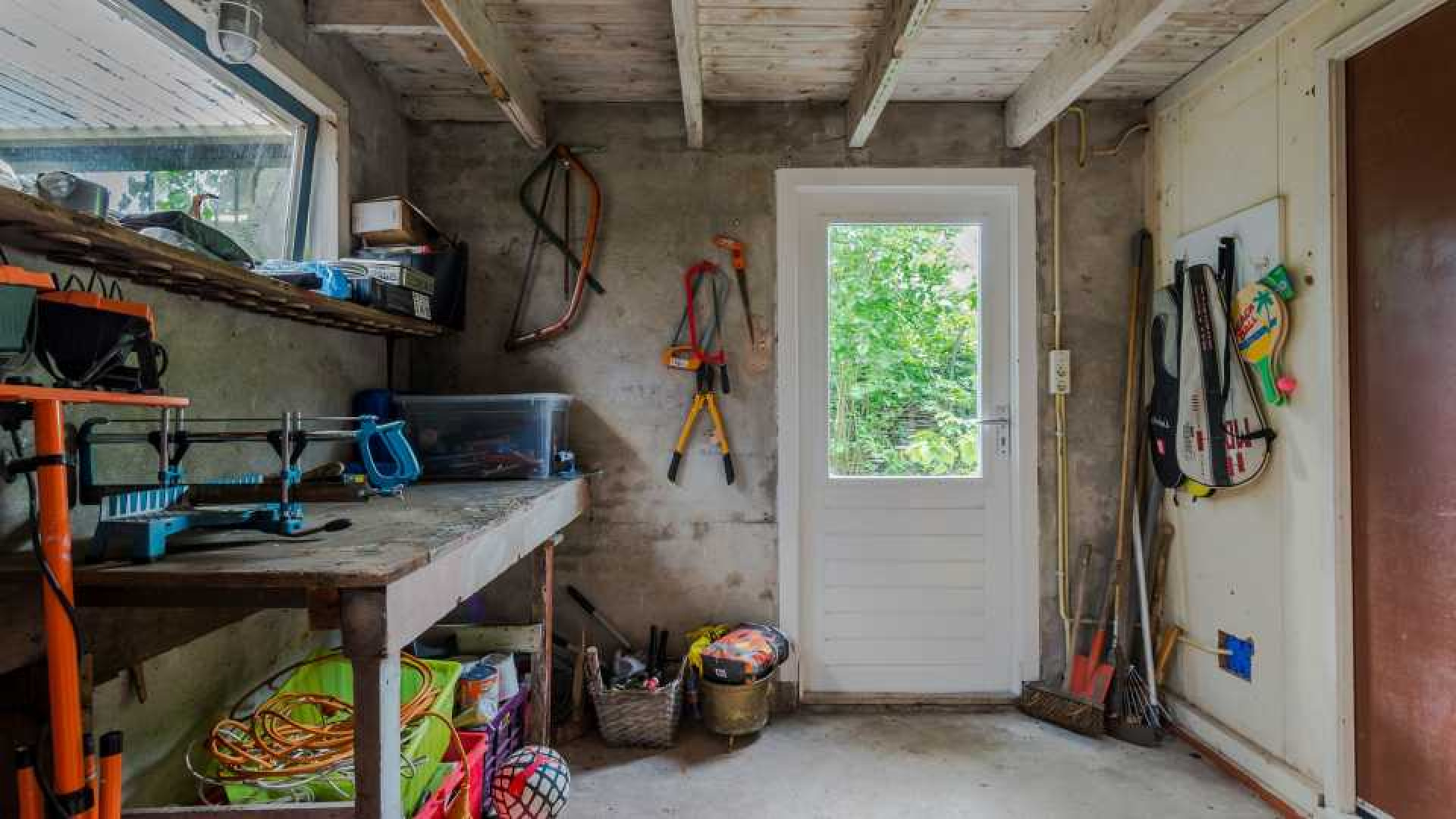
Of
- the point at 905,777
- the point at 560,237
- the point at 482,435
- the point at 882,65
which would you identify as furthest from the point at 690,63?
the point at 905,777

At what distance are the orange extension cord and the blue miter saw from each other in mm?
476

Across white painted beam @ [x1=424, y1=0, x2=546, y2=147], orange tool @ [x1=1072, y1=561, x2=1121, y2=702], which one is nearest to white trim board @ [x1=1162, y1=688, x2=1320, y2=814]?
orange tool @ [x1=1072, y1=561, x2=1121, y2=702]

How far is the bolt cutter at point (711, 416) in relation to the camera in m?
2.68

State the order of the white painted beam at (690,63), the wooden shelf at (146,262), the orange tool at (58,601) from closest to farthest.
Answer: the orange tool at (58,601), the wooden shelf at (146,262), the white painted beam at (690,63)

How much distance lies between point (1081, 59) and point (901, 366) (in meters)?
1.22

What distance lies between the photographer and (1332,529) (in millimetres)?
1902

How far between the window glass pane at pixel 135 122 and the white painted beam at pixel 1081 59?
8.38 feet

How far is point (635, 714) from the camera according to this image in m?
2.41

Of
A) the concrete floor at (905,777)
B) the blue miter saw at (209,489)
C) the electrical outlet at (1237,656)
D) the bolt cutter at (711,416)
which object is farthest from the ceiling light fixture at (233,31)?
the electrical outlet at (1237,656)

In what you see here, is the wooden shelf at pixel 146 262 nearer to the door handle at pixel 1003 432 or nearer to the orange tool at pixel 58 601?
the orange tool at pixel 58 601

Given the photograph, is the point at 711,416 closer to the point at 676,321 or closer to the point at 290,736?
the point at 676,321

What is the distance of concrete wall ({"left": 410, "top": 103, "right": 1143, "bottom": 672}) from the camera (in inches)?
108

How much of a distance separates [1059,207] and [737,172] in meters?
1.34

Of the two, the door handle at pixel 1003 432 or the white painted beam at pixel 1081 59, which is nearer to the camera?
the white painted beam at pixel 1081 59
